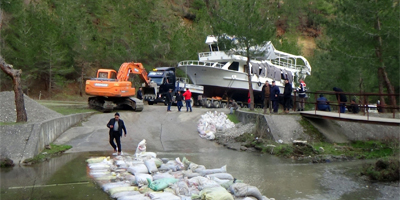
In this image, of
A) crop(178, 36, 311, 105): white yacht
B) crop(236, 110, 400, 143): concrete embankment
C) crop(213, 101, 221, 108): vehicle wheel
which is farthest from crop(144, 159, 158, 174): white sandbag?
crop(178, 36, 311, 105): white yacht

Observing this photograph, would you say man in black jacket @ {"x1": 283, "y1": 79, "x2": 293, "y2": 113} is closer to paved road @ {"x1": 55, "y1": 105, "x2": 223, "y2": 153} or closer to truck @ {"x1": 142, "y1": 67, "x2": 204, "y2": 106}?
paved road @ {"x1": 55, "y1": 105, "x2": 223, "y2": 153}

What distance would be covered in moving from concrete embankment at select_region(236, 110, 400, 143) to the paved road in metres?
2.28

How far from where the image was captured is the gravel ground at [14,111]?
15.9 meters

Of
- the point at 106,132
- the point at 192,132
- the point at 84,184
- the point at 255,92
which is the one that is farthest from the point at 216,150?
the point at 255,92

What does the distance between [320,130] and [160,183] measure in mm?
10468

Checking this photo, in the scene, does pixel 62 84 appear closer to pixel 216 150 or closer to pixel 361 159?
pixel 216 150

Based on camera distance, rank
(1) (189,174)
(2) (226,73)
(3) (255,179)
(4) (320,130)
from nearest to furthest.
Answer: (1) (189,174) → (3) (255,179) → (4) (320,130) → (2) (226,73)

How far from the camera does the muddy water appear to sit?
923 centimetres

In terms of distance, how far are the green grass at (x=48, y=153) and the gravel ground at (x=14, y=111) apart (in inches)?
58.7

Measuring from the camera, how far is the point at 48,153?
13719 mm

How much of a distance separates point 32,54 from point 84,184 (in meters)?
29.9

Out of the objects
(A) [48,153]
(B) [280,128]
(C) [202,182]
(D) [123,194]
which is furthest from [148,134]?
(D) [123,194]

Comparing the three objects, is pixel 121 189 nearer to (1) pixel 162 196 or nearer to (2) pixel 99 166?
(1) pixel 162 196

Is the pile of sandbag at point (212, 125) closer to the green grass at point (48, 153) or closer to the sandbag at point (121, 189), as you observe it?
the green grass at point (48, 153)
